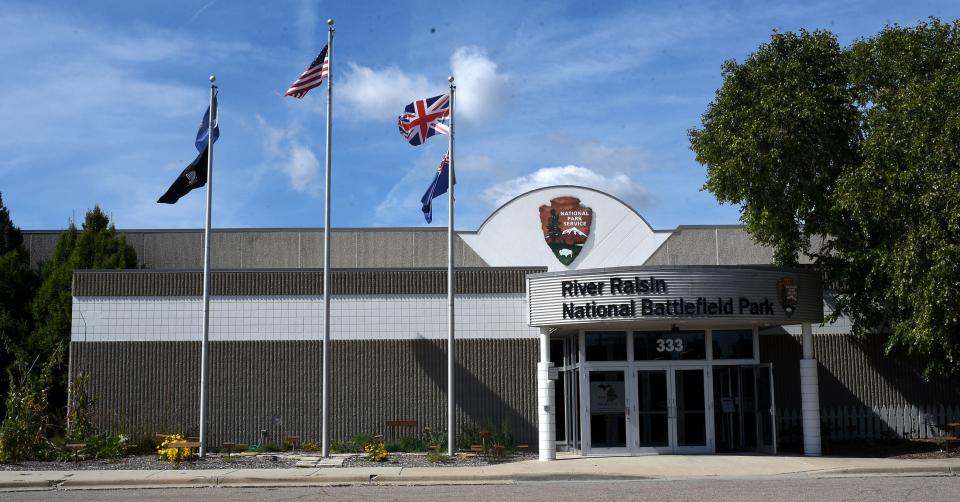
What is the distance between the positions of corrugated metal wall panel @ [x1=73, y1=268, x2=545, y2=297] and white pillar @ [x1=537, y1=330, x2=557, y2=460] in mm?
3250

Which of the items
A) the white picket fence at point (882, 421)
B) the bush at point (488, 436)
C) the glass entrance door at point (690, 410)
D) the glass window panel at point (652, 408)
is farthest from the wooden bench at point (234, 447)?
the white picket fence at point (882, 421)

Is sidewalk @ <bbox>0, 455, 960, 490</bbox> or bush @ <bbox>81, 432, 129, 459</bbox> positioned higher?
bush @ <bbox>81, 432, 129, 459</bbox>

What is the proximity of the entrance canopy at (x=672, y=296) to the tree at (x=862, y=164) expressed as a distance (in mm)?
2273

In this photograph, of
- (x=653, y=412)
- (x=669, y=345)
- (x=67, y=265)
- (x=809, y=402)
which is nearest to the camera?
(x=809, y=402)

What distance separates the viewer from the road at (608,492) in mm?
15445

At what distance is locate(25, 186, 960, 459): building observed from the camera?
75.8 feet

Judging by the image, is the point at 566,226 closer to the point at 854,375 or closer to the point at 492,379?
the point at 492,379


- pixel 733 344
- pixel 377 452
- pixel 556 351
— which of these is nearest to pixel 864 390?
pixel 733 344

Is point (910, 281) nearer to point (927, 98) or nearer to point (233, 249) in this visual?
point (927, 98)

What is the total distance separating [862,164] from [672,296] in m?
5.64

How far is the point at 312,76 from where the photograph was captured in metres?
22.9

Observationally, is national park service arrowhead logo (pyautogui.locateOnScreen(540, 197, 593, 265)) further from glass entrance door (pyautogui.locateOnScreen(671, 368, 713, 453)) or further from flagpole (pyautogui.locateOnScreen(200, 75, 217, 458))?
flagpole (pyautogui.locateOnScreen(200, 75, 217, 458))

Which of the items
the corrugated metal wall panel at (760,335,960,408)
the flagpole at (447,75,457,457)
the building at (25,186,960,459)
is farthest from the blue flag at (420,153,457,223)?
the corrugated metal wall panel at (760,335,960,408)

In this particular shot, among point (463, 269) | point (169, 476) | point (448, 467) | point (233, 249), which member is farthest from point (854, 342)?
point (233, 249)
